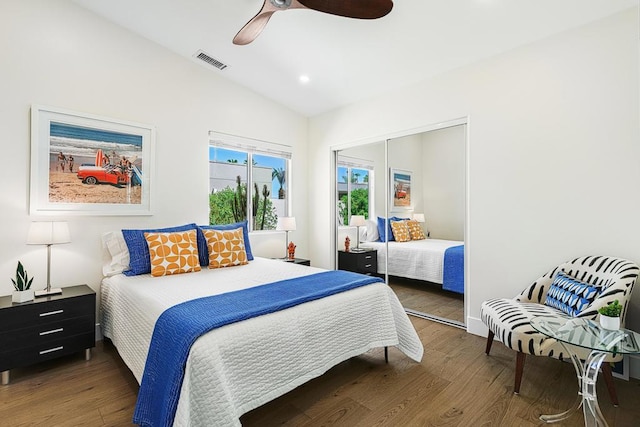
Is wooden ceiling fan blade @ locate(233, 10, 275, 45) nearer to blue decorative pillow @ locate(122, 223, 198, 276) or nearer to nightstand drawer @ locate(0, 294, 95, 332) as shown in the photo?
blue decorative pillow @ locate(122, 223, 198, 276)

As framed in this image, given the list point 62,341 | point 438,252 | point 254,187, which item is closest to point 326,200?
point 254,187

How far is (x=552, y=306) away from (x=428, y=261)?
4.49ft

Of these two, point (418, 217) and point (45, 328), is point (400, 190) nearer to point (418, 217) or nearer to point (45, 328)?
point (418, 217)

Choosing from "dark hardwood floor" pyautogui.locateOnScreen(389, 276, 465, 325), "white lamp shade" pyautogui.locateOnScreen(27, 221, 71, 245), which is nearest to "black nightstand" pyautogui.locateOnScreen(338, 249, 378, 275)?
"dark hardwood floor" pyautogui.locateOnScreen(389, 276, 465, 325)

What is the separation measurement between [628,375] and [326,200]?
355 centimetres

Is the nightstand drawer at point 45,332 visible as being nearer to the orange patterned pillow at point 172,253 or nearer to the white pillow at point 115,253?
the white pillow at point 115,253

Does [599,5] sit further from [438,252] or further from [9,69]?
[9,69]

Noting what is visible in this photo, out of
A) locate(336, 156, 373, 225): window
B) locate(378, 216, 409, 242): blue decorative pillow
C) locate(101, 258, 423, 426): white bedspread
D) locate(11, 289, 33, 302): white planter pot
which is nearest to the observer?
locate(101, 258, 423, 426): white bedspread

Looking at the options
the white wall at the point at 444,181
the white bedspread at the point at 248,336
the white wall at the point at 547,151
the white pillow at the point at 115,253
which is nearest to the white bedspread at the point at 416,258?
the white wall at the point at 444,181

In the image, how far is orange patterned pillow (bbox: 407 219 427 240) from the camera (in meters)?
3.84

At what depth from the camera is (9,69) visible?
2.67 metres

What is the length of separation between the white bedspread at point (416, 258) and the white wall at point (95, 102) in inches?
92.2

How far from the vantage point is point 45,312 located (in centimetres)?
246

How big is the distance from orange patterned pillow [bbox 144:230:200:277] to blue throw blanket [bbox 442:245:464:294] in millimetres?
2601
